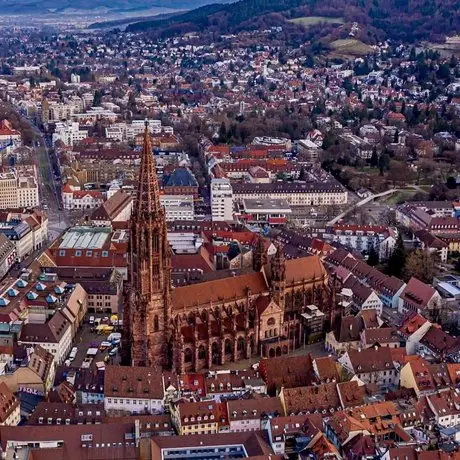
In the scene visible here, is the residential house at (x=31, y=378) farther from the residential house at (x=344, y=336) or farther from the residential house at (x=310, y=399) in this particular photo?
the residential house at (x=344, y=336)

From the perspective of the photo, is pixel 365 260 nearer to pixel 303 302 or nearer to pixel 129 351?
pixel 303 302

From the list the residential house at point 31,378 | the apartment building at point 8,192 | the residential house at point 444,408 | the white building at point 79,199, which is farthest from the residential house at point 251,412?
the apartment building at point 8,192

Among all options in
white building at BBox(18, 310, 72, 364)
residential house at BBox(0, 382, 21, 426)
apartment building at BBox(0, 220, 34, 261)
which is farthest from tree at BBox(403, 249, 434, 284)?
residential house at BBox(0, 382, 21, 426)

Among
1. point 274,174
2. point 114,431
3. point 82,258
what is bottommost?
point 274,174

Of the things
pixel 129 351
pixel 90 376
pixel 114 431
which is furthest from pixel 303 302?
pixel 114 431

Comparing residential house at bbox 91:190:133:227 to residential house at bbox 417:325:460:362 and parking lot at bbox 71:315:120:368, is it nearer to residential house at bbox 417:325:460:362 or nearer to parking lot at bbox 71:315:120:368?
parking lot at bbox 71:315:120:368

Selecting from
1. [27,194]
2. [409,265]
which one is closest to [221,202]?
[27,194]

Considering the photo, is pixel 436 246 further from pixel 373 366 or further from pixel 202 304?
pixel 202 304
